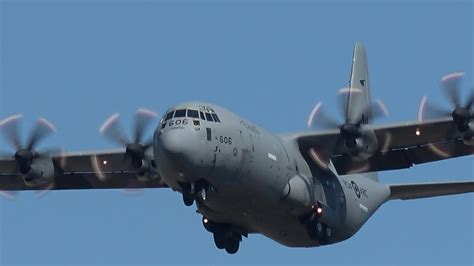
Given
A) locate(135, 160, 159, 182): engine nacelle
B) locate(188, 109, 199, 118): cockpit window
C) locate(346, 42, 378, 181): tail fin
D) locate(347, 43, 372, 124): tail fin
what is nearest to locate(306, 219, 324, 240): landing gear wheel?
locate(135, 160, 159, 182): engine nacelle

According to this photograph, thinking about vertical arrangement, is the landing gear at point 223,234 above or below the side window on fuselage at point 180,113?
below

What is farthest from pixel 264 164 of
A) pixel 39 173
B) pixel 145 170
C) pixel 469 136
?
pixel 39 173

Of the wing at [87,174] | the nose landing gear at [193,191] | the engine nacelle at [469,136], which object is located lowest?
the wing at [87,174]

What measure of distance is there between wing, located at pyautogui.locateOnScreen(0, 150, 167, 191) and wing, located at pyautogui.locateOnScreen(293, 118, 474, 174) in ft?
18.2

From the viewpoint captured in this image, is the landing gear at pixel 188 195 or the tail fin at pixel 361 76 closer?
the landing gear at pixel 188 195

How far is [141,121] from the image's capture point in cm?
3947

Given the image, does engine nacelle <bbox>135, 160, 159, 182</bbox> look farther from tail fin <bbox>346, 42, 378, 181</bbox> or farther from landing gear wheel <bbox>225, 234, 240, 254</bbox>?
Answer: tail fin <bbox>346, 42, 378, 181</bbox>

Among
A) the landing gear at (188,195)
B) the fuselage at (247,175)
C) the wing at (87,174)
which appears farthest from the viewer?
the wing at (87,174)

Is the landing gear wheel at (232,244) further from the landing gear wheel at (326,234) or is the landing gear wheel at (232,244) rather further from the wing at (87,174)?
the wing at (87,174)

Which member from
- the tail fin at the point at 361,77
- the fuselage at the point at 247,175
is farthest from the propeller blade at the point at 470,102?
the tail fin at the point at 361,77

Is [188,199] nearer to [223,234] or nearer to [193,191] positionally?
[193,191]

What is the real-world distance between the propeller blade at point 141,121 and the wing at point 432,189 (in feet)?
30.0

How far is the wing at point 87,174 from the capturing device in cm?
4150

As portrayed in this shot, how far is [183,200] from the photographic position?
Result: 35906 millimetres
